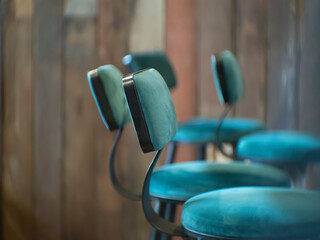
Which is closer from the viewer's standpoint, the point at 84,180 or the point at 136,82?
the point at 136,82

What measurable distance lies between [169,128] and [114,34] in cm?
162

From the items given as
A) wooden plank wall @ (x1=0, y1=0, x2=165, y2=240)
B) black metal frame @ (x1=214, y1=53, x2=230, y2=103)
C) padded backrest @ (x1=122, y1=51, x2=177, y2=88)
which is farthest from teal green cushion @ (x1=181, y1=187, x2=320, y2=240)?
wooden plank wall @ (x1=0, y1=0, x2=165, y2=240)

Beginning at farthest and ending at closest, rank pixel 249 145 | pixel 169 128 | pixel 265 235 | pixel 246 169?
pixel 249 145
pixel 246 169
pixel 169 128
pixel 265 235

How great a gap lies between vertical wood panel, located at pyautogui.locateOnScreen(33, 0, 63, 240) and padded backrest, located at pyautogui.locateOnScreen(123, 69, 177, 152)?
1.62 m

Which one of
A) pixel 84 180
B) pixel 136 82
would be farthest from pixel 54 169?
pixel 136 82

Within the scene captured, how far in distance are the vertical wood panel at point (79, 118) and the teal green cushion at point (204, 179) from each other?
1384 mm

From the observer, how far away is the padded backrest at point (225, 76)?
1488 mm

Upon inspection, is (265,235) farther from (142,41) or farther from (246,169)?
(142,41)

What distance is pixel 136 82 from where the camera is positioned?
A: 831mm

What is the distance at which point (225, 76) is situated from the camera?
1.50 meters

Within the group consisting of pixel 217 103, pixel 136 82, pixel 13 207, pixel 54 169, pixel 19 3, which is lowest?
pixel 13 207

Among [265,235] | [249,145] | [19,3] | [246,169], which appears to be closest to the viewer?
[265,235]

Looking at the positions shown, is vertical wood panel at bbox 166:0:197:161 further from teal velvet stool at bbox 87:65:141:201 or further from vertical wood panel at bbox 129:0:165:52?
teal velvet stool at bbox 87:65:141:201

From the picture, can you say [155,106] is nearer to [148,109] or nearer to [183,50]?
[148,109]
